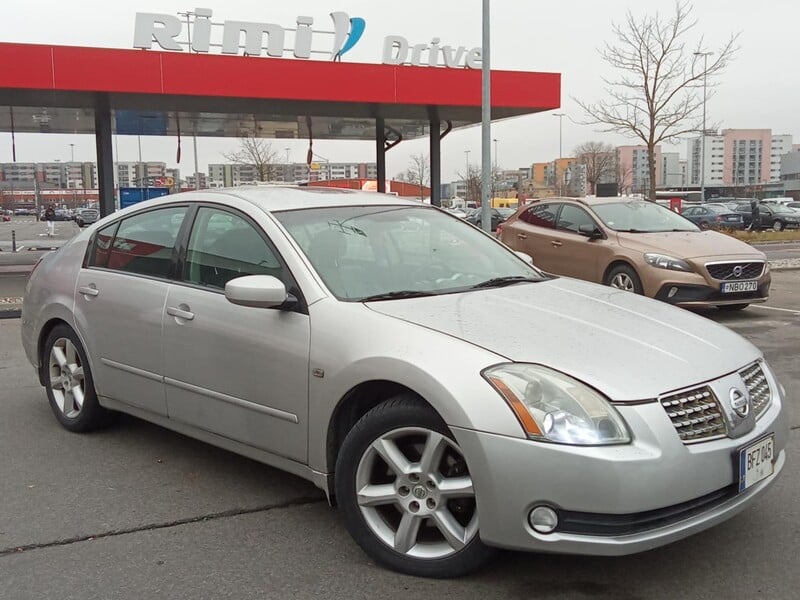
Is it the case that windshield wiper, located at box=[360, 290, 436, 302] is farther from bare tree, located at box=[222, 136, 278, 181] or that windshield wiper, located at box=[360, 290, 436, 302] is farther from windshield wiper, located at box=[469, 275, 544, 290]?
bare tree, located at box=[222, 136, 278, 181]

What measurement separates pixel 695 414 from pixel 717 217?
30.9 m

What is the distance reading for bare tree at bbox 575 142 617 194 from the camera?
201ft

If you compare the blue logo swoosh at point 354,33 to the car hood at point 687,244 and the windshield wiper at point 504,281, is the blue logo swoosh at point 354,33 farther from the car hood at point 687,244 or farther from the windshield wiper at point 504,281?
the windshield wiper at point 504,281

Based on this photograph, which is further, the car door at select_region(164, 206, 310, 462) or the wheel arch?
the car door at select_region(164, 206, 310, 462)

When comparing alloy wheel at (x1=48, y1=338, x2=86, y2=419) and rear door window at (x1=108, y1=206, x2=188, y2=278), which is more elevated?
rear door window at (x1=108, y1=206, x2=188, y2=278)

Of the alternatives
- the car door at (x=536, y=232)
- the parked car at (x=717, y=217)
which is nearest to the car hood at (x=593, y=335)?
the car door at (x=536, y=232)

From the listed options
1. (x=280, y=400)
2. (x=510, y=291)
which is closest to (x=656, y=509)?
(x=510, y=291)

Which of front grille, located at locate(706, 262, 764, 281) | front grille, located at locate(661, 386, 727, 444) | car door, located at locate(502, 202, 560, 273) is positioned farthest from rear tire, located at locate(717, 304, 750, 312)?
front grille, located at locate(661, 386, 727, 444)

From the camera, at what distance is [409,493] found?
9.51ft

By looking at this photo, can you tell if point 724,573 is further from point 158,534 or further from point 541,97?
point 541,97

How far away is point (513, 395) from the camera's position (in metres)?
2.65

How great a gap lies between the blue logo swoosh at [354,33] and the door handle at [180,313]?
41.1 feet

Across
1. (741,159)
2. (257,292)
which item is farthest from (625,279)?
(741,159)

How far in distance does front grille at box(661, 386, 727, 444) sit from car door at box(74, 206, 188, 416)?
260 cm
